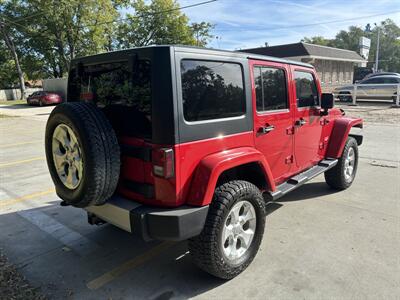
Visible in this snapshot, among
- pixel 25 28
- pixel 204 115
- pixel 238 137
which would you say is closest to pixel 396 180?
pixel 238 137

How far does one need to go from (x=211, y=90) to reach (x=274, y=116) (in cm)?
104

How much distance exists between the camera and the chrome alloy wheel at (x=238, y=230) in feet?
9.57

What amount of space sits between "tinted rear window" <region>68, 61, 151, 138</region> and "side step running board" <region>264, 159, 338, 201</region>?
1.62 metres

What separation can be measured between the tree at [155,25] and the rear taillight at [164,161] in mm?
40790

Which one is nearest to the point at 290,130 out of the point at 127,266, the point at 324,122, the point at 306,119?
the point at 306,119

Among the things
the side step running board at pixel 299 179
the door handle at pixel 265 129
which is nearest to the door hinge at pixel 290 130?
the door handle at pixel 265 129

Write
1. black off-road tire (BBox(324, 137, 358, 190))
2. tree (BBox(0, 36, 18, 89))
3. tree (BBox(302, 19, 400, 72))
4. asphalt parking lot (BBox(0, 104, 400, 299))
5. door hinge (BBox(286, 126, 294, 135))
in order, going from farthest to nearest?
tree (BBox(302, 19, 400, 72))
tree (BBox(0, 36, 18, 89))
black off-road tire (BBox(324, 137, 358, 190))
door hinge (BBox(286, 126, 294, 135))
asphalt parking lot (BBox(0, 104, 400, 299))

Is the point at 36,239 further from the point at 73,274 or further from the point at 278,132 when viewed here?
the point at 278,132

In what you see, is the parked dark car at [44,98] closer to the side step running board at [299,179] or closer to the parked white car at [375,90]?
the parked white car at [375,90]

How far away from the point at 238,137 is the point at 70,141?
149 cm

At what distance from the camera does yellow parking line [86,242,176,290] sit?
296 centimetres

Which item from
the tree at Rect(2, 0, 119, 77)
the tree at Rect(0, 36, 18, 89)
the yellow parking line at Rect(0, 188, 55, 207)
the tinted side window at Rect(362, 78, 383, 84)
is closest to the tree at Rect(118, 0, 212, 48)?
the tree at Rect(2, 0, 119, 77)

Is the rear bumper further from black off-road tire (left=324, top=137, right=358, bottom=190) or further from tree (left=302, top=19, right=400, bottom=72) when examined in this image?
tree (left=302, top=19, right=400, bottom=72)

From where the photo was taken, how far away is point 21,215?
4.47 m
